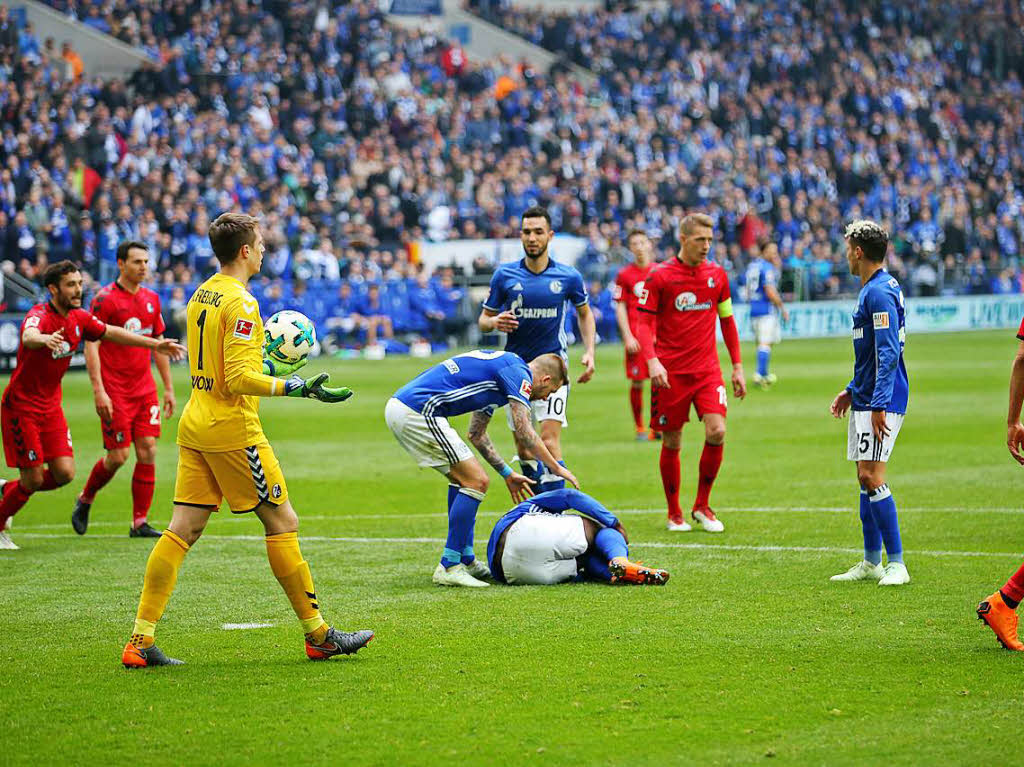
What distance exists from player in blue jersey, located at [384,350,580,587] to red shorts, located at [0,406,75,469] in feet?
11.1

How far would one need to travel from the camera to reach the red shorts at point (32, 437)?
10789 millimetres

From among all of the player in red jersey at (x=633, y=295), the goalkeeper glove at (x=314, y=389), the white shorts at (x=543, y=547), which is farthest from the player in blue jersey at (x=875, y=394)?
the player in red jersey at (x=633, y=295)

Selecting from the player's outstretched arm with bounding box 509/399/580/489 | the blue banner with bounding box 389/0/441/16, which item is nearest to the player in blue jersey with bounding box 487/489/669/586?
the player's outstretched arm with bounding box 509/399/580/489

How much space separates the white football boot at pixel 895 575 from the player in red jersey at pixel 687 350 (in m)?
2.57

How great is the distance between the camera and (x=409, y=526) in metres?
11.7

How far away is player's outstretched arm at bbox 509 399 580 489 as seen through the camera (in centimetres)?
832

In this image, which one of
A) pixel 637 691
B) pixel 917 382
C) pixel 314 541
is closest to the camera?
pixel 637 691

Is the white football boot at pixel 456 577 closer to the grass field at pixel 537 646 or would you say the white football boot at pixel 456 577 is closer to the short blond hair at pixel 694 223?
the grass field at pixel 537 646

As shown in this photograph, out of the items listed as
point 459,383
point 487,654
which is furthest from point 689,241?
point 487,654

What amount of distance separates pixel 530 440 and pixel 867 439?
207 cm

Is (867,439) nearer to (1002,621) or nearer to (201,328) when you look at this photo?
(1002,621)

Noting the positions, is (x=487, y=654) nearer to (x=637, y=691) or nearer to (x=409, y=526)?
(x=637, y=691)

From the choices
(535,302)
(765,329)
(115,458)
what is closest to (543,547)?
(535,302)

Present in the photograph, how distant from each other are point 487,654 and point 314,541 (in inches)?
171
